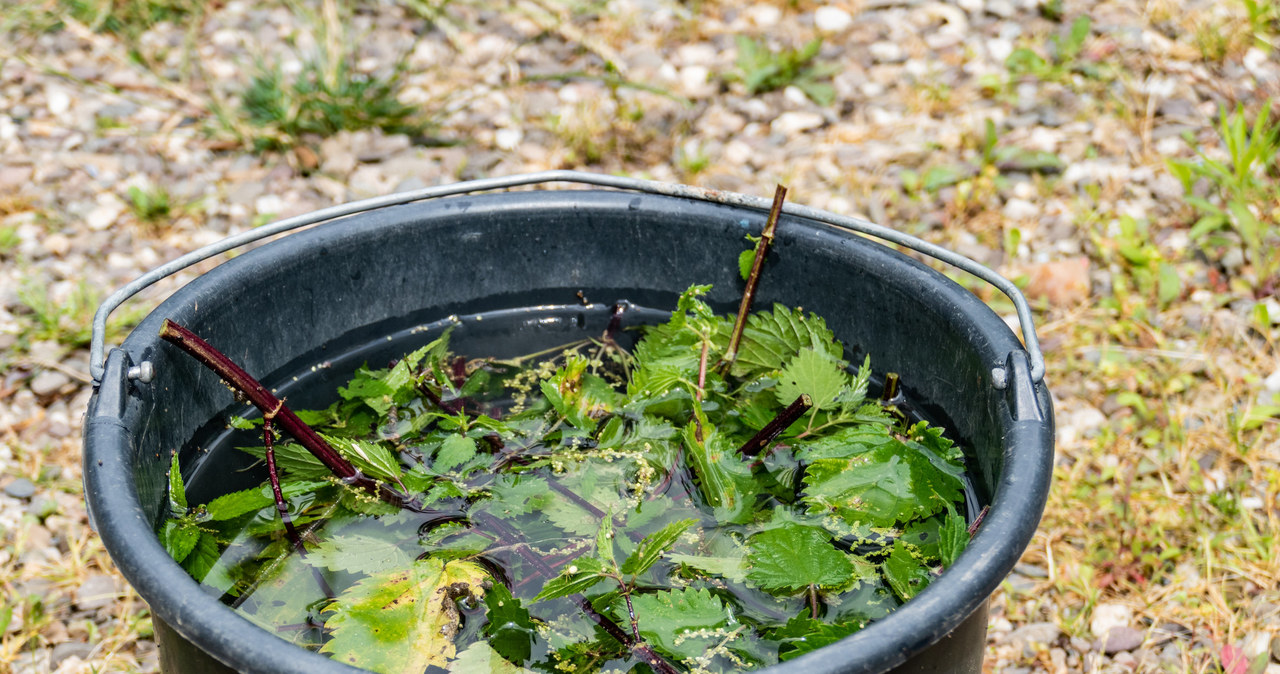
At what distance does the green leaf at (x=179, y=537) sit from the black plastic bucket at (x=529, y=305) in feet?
0.10

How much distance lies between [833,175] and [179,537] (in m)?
2.38

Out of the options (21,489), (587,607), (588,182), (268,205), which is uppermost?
(588,182)

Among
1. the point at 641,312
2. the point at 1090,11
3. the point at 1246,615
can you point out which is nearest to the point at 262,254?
the point at 641,312

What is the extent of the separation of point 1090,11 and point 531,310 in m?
2.88

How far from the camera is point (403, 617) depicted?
1242mm

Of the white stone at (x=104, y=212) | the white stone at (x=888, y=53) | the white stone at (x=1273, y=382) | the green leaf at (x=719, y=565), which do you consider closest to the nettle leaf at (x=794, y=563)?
the green leaf at (x=719, y=565)

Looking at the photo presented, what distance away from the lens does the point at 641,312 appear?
1.82 m

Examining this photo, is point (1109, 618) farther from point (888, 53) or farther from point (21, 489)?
point (888, 53)

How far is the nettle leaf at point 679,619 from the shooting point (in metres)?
1.21

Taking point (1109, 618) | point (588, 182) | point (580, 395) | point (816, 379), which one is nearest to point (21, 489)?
point (580, 395)

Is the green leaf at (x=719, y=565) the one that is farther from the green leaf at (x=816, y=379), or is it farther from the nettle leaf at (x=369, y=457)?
the nettle leaf at (x=369, y=457)

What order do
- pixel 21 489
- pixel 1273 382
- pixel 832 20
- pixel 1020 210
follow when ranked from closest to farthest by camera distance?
pixel 21 489 < pixel 1273 382 < pixel 1020 210 < pixel 832 20

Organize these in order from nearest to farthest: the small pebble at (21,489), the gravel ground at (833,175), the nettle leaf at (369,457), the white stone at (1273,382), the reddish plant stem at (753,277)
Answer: the nettle leaf at (369,457) < the reddish plant stem at (753,277) < the gravel ground at (833,175) < the small pebble at (21,489) < the white stone at (1273,382)

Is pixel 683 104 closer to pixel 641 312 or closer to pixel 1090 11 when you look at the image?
pixel 1090 11
